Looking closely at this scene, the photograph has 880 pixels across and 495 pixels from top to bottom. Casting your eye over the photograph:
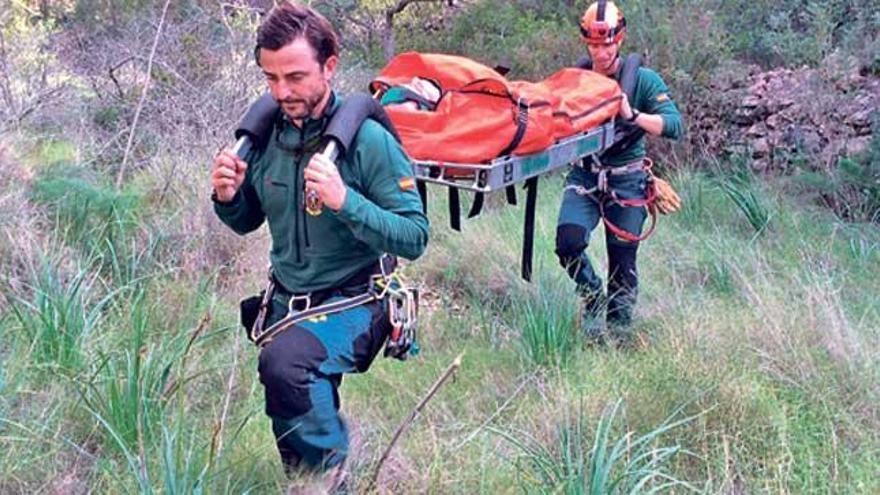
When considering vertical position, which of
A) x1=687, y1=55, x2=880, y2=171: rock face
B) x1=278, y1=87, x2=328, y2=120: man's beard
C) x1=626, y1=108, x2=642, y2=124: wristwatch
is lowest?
x1=687, y1=55, x2=880, y2=171: rock face

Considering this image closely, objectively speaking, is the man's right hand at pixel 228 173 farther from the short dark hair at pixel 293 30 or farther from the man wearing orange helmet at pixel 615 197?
the man wearing orange helmet at pixel 615 197

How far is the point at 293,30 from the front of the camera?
9.59 ft

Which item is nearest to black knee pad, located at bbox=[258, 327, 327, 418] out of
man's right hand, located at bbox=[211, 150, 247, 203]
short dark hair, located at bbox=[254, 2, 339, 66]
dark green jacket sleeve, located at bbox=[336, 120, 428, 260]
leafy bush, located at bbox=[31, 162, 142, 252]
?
dark green jacket sleeve, located at bbox=[336, 120, 428, 260]

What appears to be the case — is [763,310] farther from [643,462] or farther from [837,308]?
[643,462]

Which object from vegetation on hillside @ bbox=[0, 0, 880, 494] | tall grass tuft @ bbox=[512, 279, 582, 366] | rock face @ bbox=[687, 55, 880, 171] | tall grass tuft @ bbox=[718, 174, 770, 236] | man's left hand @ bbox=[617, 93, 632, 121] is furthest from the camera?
rock face @ bbox=[687, 55, 880, 171]

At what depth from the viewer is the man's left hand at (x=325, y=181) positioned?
2.73 metres

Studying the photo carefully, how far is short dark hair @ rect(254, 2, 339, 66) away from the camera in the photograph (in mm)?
2922

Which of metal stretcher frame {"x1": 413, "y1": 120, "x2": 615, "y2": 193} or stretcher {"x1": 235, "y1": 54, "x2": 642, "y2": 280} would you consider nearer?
stretcher {"x1": 235, "y1": 54, "x2": 642, "y2": 280}

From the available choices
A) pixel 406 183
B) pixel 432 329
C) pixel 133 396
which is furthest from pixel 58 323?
pixel 432 329

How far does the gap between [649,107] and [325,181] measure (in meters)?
2.84

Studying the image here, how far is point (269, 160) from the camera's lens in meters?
3.14

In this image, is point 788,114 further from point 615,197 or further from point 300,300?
point 300,300

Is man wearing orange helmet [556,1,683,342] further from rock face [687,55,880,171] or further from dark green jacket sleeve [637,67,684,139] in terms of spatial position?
rock face [687,55,880,171]

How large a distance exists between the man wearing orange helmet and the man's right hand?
2.41 m
